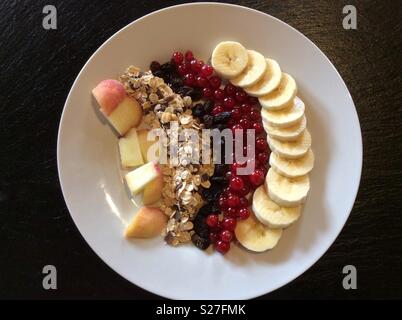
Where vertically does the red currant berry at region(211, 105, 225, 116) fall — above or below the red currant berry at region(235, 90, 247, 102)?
below

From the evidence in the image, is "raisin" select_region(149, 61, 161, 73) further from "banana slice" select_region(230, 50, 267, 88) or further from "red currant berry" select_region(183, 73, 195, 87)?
"banana slice" select_region(230, 50, 267, 88)

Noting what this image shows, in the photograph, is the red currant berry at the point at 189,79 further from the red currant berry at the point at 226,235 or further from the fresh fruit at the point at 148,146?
the red currant berry at the point at 226,235

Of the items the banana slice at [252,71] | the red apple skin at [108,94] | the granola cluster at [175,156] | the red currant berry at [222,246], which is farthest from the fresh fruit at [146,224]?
the banana slice at [252,71]

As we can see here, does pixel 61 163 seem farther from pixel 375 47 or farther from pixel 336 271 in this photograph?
pixel 375 47

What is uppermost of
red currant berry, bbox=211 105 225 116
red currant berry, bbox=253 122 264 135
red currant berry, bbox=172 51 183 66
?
red currant berry, bbox=172 51 183 66

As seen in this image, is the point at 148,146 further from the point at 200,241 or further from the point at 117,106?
the point at 200,241

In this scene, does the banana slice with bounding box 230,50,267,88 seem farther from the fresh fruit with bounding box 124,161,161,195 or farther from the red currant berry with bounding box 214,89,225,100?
the fresh fruit with bounding box 124,161,161,195

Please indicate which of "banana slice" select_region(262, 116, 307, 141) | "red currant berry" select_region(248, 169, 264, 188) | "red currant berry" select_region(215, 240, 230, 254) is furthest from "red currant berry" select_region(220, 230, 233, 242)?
"banana slice" select_region(262, 116, 307, 141)
